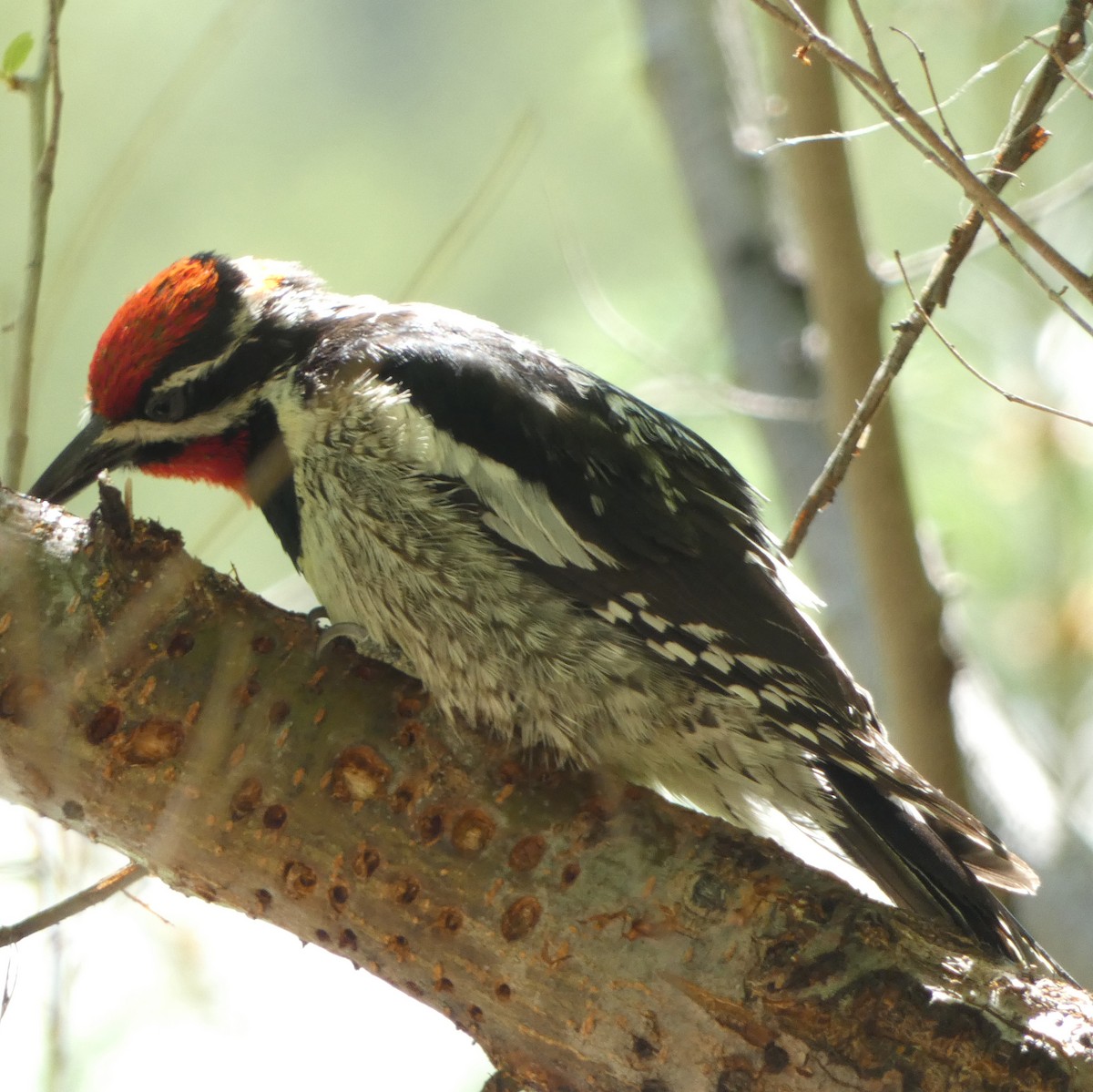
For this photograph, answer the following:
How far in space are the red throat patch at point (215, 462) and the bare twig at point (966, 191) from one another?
36.3 inches

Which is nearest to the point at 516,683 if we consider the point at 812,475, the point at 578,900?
the point at 578,900

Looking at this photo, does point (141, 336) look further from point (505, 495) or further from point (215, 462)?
point (505, 495)

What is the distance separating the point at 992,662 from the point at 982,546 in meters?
0.44

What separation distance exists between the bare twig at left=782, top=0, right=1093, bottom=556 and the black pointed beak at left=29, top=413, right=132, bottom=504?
1118 mm

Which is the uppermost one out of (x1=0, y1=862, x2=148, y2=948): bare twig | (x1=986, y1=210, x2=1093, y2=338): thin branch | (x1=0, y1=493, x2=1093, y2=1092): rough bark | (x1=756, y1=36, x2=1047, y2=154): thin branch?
(x1=756, y1=36, x2=1047, y2=154): thin branch

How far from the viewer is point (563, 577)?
73.3 inches

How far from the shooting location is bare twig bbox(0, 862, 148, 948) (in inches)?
57.3

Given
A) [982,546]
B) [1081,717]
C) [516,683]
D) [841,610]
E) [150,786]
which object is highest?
[982,546]

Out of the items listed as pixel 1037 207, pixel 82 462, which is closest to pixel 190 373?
pixel 82 462

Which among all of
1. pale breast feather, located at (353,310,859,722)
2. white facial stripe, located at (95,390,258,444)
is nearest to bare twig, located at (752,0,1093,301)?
pale breast feather, located at (353,310,859,722)

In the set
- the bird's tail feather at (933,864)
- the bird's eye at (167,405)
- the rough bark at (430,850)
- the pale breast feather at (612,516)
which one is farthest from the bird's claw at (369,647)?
the bird's tail feather at (933,864)

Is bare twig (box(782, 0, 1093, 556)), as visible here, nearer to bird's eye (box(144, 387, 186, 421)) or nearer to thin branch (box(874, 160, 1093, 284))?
thin branch (box(874, 160, 1093, 284))

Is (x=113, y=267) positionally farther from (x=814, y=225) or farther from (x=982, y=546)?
(x=982, y=546)

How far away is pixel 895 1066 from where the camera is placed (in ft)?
4.19
